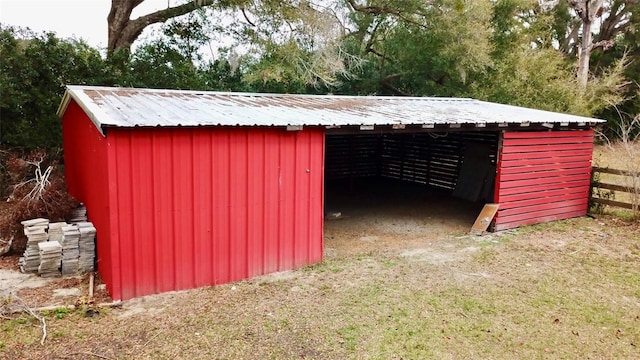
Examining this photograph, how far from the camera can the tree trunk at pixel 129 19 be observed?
13.9 m

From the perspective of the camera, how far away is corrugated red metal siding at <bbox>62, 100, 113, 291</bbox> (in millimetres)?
5492

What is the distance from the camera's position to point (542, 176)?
31.1ft

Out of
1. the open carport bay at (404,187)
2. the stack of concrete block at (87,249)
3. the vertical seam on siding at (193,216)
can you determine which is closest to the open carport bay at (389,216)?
the open carport bay at (404,187)

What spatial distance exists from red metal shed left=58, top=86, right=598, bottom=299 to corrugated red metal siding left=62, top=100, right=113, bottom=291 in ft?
0.06

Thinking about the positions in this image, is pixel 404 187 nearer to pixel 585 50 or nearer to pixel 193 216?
pixel 193 216

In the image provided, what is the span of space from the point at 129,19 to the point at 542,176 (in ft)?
39.8

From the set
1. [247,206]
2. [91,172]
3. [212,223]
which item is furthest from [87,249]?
[247,206]

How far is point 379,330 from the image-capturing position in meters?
4.81

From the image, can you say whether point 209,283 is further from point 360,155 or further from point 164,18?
point 164,18

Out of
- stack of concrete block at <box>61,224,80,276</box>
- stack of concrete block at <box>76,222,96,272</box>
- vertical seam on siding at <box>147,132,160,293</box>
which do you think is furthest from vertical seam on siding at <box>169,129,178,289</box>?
stack of concrete block at <box>61,224,80,276</box>

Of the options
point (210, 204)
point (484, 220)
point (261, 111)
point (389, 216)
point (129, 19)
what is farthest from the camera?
point (129, 19)

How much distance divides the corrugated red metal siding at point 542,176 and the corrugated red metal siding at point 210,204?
4.08m

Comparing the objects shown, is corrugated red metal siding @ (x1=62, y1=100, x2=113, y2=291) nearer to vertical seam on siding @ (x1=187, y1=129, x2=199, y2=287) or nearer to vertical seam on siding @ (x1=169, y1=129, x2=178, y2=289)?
vertical seam on siding @ (x1=169, y1=129, x2=178, y2=289)

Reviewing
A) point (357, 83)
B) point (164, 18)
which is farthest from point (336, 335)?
point (357, 83)
